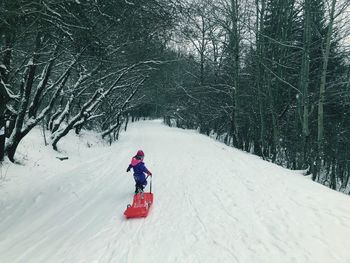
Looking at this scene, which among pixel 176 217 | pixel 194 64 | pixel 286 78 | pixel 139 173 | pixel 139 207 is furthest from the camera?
pixel 194 64

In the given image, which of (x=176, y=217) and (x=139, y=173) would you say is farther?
(x=139, y=173)

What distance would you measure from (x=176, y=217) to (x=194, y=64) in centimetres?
2617

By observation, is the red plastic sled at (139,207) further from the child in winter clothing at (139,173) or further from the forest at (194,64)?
the forest at (194,64)

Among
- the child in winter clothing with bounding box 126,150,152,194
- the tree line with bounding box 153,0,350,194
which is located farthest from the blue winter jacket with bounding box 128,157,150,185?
the tree line with bounding box 153,0,350,194

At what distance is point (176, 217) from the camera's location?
7.18 meters

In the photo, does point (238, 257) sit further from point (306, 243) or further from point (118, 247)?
point (118, 247)

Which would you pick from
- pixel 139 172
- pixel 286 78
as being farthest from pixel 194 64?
pixel 139 172

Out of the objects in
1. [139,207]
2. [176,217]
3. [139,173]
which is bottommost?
[176,217]

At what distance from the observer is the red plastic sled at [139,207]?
7.24 meters

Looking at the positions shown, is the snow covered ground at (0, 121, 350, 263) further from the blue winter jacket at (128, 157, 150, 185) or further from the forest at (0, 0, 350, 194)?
the forest at (0, 0, 350, 194)

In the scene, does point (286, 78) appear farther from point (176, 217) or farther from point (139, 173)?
point (176, 217)

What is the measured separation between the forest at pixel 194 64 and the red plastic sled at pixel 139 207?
3.98 metres

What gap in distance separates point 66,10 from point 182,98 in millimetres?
29786

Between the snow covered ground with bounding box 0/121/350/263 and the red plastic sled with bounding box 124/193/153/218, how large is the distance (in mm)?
168
